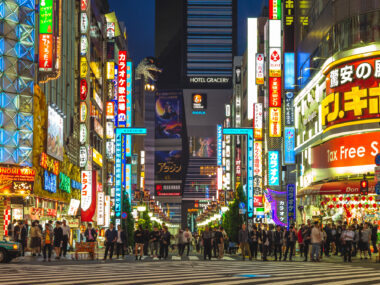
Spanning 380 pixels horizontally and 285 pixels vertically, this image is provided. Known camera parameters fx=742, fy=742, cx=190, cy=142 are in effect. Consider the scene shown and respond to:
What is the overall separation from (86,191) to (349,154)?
23.3 metres

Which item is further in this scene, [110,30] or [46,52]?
[110,30]

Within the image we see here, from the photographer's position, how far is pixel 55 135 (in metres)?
52.3

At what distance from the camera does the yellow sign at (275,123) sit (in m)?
60.7

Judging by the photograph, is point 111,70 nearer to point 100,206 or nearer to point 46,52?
point 100,206

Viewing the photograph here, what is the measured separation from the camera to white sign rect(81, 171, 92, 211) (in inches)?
2263

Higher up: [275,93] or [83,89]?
[83,89]

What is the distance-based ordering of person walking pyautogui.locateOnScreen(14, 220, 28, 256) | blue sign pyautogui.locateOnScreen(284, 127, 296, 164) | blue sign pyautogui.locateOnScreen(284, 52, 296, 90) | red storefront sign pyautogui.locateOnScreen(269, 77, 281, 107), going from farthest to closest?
blue sign pyautogui.locateOnScreen(284, 52, 296, 90), red storefront sign pyautogui.locateOnScreen(269, 77, 281, 107), blue sign pyautogui.locateOnScreen(284, 127, 296, 164), person walking pyautogui.locateOnScreen(14, 220, 28, 256)

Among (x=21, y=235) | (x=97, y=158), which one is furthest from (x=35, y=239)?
(x=97, y=158)

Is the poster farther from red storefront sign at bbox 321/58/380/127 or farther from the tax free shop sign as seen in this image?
red storefront sign at bbox 321/58/380/127

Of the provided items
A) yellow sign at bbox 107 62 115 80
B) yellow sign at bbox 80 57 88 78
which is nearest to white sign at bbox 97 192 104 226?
yellow sign at bbox 80 57 88 78

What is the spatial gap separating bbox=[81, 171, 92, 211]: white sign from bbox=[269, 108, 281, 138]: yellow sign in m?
15.2

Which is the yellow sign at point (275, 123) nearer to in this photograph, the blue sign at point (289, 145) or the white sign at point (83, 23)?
the blue sign at point (289, 145)

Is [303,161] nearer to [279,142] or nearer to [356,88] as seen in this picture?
[279,142]

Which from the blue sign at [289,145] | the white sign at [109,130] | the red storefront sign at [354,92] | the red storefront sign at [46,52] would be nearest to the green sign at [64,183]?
the red storefront sign at [46,52]
